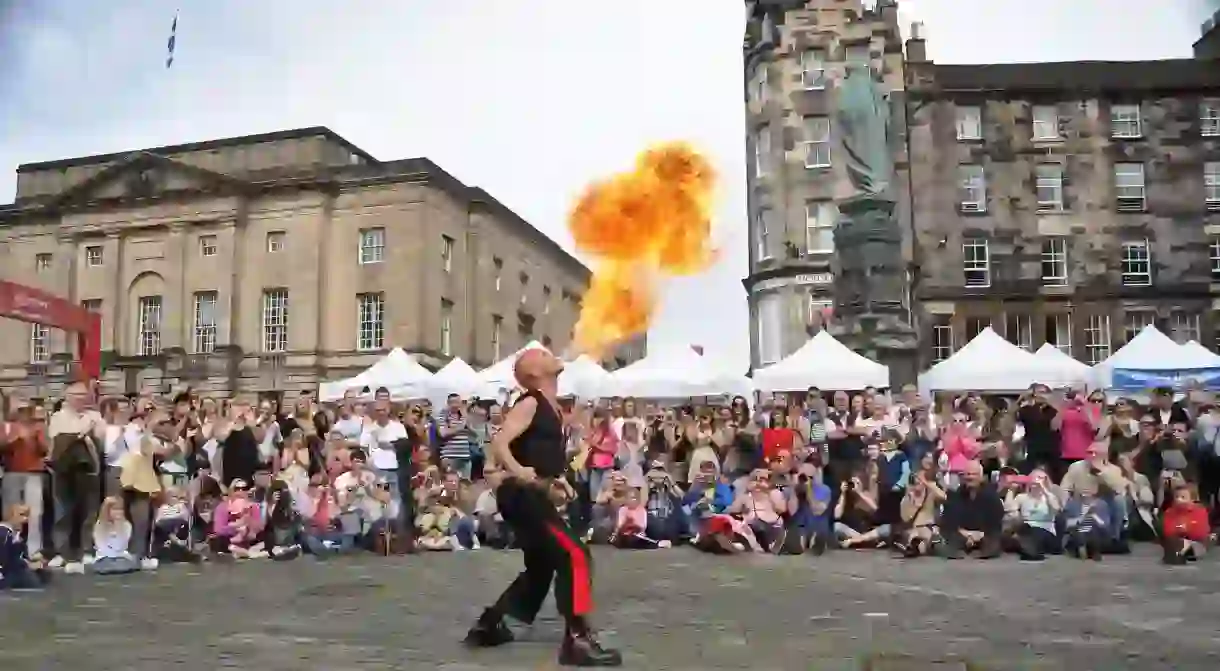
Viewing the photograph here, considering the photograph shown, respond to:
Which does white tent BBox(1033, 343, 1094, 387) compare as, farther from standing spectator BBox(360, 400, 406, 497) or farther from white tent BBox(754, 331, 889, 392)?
standing spectator BBox(360, 400, 406, 497)

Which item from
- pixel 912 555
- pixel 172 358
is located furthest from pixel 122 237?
pixel 912 555

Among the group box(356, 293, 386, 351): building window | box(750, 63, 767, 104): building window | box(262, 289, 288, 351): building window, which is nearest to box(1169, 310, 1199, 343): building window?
box(750, 63, 767, 104): building window

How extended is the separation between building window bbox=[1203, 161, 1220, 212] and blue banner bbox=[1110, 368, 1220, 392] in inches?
1079

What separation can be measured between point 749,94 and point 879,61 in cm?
515

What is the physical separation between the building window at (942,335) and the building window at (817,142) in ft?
24.1

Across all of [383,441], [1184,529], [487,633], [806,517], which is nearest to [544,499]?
[487,633]

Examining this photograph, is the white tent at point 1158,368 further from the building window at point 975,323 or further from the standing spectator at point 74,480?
the building window at point 975,323

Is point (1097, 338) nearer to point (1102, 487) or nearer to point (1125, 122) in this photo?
point (1125, 122)

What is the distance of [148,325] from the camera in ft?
161

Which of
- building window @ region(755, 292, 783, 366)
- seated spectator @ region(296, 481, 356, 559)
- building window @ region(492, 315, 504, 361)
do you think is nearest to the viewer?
seated spectator @ region(296, 481, 356, 559)

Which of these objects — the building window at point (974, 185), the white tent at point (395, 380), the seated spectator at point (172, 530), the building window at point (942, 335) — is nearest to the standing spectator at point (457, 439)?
the seated spectator at point (172, 530)

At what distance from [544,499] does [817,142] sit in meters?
38.9

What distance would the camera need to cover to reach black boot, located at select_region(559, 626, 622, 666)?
598 centimetres

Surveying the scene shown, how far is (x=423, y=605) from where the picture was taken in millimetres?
8664
